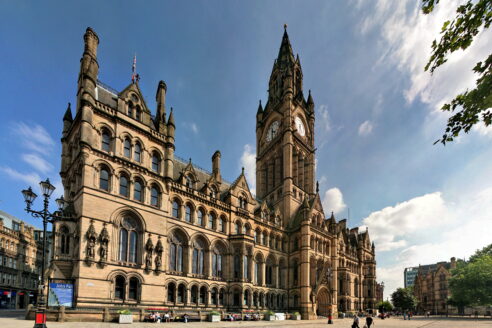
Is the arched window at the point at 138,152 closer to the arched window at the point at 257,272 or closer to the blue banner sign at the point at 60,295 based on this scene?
the blue banner sign at the point at 60,295

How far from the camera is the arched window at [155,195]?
3178 cm

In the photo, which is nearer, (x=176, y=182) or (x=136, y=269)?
(x=136, y=269)

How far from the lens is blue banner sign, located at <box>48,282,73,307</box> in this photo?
23.5 metres

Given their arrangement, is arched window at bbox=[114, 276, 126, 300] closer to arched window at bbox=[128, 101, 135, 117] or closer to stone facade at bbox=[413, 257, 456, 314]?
arched window at bbox=[128, 101, 135, 117]

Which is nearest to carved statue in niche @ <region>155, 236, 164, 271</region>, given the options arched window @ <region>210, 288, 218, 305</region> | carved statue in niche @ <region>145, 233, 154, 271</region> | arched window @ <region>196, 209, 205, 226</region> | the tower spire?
carved statue in niche @ <region>145, 233, 154, 271</region>

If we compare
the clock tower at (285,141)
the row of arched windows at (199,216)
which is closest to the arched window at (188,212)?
the row of arched windows at (199,216)

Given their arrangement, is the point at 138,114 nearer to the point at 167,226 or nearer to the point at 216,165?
the point at 167,226

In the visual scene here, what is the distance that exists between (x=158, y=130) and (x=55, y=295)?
58.2 feet

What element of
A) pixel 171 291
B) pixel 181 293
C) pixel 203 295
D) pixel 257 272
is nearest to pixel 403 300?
pixel 257 272

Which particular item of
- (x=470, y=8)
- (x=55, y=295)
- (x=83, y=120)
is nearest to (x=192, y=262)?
(x=55, y=295)

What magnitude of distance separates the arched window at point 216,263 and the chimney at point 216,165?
9181 millimetres

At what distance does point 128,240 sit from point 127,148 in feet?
28.2

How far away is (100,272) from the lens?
84.7 ft

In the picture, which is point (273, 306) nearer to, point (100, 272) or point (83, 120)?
point (100, 272)
